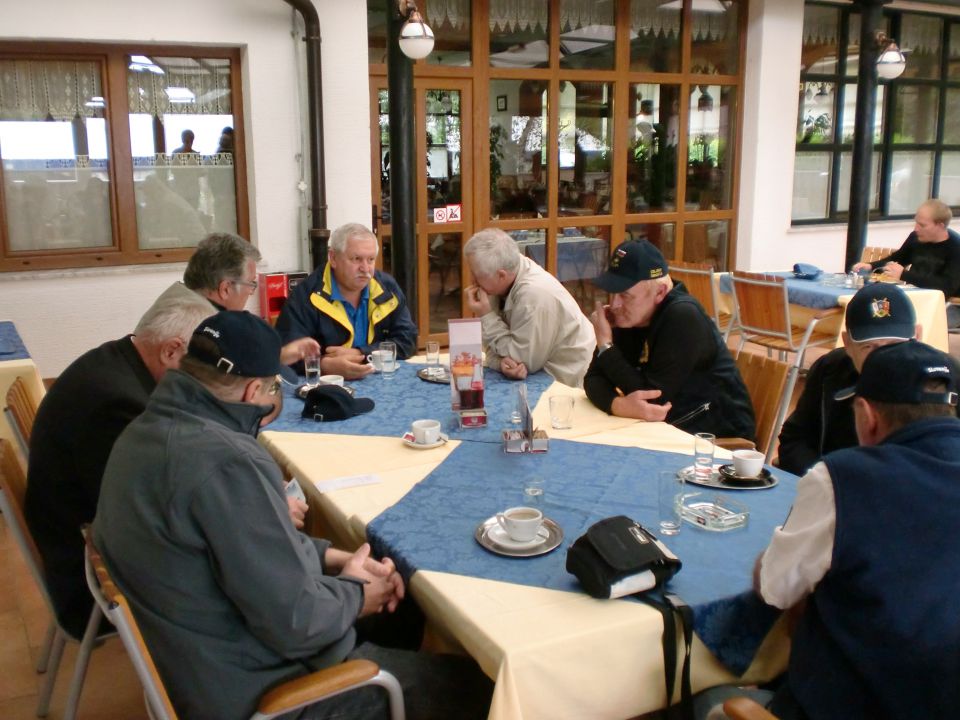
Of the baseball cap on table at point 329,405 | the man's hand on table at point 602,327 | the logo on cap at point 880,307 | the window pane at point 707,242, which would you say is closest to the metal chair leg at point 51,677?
the baseball cap on table at point 329,405

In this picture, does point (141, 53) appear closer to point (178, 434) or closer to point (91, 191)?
point (91, 191)

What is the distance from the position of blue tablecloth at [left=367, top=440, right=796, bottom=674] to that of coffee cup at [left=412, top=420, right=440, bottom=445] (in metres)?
0.10

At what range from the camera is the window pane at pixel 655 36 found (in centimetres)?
775

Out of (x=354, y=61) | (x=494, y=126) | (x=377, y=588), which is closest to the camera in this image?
(x=377, y=588)

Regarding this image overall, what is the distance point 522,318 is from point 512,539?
5.71 ft

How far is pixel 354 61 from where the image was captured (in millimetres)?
6355

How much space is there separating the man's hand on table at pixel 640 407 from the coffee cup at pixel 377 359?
1.14 m

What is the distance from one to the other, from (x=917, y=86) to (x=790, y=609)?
9779 millimetres

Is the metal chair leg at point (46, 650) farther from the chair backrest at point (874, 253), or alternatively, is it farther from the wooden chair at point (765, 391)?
the chair backrest at point (874, 253)

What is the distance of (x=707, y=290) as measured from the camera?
657cm

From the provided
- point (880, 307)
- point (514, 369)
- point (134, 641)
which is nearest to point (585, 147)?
point (514, 369)

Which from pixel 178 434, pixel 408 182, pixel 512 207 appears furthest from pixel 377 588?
pixel 512 207

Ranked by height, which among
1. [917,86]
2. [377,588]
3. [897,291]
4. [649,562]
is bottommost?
[377,588]

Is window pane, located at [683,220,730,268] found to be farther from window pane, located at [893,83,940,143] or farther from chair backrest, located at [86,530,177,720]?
chair backrest, located at [86,530,177,720]
